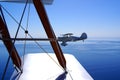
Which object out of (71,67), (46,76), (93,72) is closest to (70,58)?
(71,67)

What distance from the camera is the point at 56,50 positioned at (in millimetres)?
7109

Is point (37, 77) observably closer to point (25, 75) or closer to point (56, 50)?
point (25, 75)

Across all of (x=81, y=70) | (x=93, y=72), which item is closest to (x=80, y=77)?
(x=81, y=70)

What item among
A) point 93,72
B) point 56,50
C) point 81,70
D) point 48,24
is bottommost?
point 93,72

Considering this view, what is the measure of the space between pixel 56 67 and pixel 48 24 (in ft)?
7.54

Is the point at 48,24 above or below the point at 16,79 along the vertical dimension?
above

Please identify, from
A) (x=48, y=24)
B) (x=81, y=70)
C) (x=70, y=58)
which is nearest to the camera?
(x=48, y=24)

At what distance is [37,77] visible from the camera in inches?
281

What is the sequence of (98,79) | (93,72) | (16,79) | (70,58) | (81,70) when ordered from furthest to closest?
(93,72)
(98,79)
(70,58)
(81,70)
(16,79)

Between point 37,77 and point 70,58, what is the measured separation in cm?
283

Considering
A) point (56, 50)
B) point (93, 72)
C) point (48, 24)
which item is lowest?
point (93, 72)

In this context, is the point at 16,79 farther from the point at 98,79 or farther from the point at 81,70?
the point at 98,79

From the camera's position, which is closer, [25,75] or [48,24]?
[48,24]

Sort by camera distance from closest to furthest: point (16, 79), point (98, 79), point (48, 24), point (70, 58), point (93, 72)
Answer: point (48, 24) < point (16, 79) < point (70, 58) < point (98, 79) < point (93, 72)
